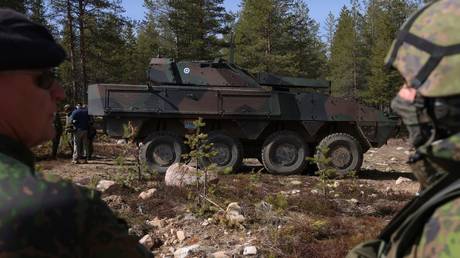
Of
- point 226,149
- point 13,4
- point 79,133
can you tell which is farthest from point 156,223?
point 13,4

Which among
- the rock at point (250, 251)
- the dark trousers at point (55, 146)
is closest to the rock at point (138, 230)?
the rock at point (250, 251)

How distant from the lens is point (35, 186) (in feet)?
4.22

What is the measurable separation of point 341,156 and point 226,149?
2447mm

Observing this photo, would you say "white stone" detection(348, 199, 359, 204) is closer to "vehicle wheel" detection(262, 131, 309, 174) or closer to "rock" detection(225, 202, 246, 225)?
"rock" detection(225, 202, 246, 225)

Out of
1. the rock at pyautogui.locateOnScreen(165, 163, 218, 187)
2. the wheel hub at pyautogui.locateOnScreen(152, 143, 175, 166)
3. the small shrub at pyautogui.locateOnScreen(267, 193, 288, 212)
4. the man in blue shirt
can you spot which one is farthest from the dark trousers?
the small shrub at pyautogui.locateOnScreen(267, 193, 288, 212)

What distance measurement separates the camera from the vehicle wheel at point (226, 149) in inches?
503

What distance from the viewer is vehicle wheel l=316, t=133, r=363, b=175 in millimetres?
12891

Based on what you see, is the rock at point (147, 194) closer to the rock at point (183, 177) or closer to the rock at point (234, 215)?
the rock at point (183, 177)

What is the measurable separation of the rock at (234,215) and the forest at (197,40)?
68.2 feet

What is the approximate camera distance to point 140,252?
1494 mm

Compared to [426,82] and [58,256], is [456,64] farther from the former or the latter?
[58,256]

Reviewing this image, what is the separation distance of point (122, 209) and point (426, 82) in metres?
6.86

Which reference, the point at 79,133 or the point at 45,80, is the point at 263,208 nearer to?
the point at 45,80

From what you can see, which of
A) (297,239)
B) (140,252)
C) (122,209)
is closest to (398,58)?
(140,252)
